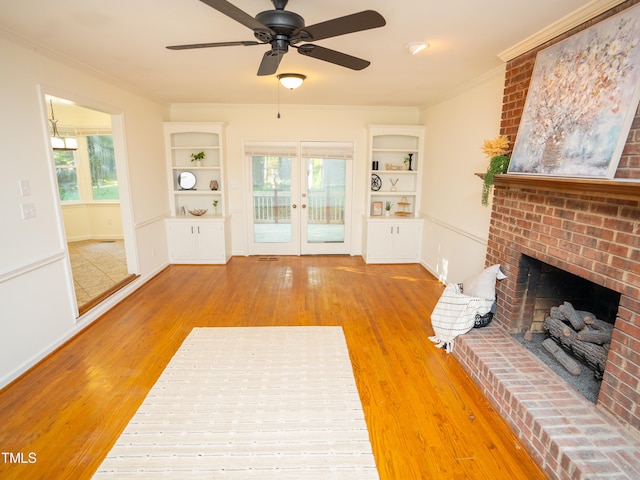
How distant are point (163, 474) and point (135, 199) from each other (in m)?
3.49

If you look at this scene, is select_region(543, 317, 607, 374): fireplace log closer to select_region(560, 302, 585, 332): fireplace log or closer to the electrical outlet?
select_region(560, 302, 585, 332): fireplace log

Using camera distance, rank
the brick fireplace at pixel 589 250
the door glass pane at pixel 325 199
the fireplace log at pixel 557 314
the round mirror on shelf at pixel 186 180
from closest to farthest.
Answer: the brick fireplace at pixel 589 250 < the fireplace log at pixel 557 314 < the round mirror on shelf at pixel 186 180 < the door glass pane at pixel 325 199

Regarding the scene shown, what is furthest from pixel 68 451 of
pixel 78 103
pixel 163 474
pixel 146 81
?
pixel 146 81

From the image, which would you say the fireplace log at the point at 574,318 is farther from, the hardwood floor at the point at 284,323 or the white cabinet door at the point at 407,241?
the white cabinet door at the point at 407,241

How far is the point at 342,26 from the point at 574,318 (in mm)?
2460

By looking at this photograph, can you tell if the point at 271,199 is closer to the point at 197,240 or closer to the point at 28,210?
the point at 197,240

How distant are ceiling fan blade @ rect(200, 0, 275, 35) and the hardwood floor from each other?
2.35m

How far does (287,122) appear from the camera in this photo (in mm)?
5566

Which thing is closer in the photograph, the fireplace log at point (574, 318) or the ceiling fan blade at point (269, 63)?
the ceiling fan blade at point (269, 63)

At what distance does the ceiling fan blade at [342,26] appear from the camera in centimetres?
163

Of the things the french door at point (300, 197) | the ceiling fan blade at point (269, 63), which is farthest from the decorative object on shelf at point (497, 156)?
the french door at point (300, 197)

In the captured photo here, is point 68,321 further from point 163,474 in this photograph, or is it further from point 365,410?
point 365,410

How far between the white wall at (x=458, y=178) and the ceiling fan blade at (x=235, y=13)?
8.37ft

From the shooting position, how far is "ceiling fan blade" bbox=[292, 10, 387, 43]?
1635 mm
